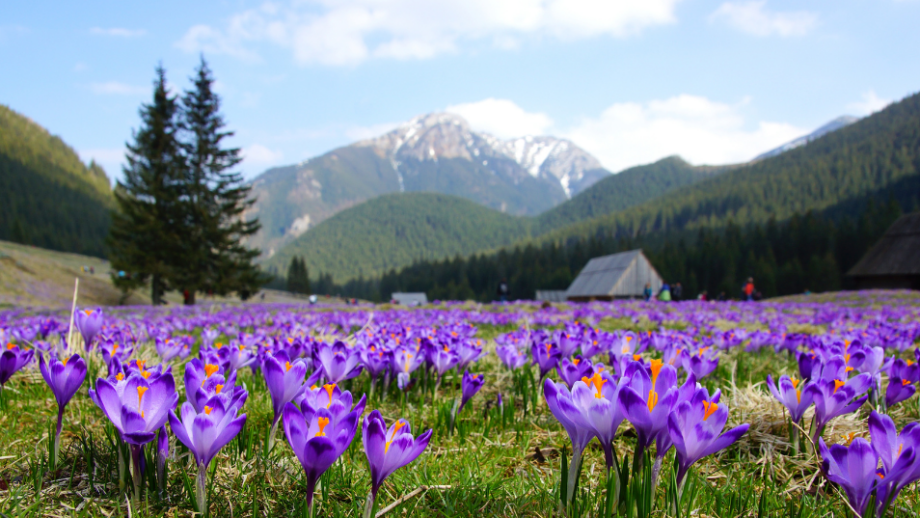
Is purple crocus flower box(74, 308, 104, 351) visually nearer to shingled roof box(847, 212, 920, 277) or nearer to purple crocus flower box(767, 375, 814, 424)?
purple crocus flower box(767, 375, 814, 424)

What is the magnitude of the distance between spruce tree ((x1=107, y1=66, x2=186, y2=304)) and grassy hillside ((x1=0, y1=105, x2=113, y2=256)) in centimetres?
6735

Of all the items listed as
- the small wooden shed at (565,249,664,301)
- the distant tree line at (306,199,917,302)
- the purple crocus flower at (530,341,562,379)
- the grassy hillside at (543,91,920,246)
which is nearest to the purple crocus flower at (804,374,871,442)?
the purple crocus flower at (530,341,562,379)

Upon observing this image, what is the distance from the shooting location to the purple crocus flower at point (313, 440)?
3.93 feet

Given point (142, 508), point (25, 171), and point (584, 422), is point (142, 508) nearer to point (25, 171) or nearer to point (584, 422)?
point (584, 422)

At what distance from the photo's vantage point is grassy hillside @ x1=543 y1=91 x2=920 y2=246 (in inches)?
5108

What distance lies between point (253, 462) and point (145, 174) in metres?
31.9

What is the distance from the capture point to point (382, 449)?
1272 mm

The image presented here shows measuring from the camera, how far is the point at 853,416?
7.98 ft

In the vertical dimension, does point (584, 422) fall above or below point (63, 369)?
below

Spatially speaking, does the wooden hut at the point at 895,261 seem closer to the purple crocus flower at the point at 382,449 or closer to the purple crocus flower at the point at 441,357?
the purple crocus flower at the point at 441,357

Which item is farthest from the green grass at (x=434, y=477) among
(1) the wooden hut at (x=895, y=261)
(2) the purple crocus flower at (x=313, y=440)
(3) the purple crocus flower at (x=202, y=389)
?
(1) the wooden hut at (x=895, y=261)

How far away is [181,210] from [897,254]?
158ft

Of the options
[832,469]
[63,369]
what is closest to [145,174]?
[63,369]

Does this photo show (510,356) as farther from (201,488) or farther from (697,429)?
(201,488)
